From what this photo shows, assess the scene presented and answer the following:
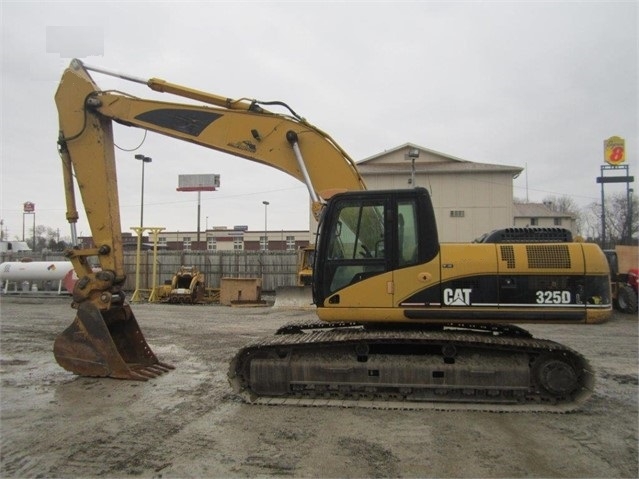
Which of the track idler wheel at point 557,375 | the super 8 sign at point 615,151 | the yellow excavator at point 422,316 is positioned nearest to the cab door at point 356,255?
the yellow excavator at point 422,316

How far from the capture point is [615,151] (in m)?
35.4

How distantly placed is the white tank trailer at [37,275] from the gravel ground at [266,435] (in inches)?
665

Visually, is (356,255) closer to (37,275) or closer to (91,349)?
(91,349)

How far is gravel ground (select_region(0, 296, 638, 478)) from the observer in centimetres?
397

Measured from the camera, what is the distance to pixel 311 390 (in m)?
5.85

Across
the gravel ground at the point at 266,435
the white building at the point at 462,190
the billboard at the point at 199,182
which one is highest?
the billboard at the point at 199,182

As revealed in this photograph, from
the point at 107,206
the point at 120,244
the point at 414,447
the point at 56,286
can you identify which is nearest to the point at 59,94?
the point at 107,206

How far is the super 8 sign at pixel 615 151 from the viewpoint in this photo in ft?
115

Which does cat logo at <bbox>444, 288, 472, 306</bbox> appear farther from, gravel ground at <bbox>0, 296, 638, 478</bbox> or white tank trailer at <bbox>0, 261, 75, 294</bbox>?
white tank trailer at <bbox>0, 261, 75, 294</bbox>

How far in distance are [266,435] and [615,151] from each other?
3927 cm

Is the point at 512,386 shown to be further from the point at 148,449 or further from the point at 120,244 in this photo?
the point at 120,244

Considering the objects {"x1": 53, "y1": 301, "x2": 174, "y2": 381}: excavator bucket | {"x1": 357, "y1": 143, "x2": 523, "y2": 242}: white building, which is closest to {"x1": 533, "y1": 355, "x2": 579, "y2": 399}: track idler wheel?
{"x1": 53, "y1": 301, "x2": 174, "y2": 381}: excavator bucket

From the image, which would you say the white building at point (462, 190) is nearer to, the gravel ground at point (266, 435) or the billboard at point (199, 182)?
the billboard at point (199, 182)

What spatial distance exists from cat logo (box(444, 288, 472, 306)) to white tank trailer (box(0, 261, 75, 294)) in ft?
69.7
